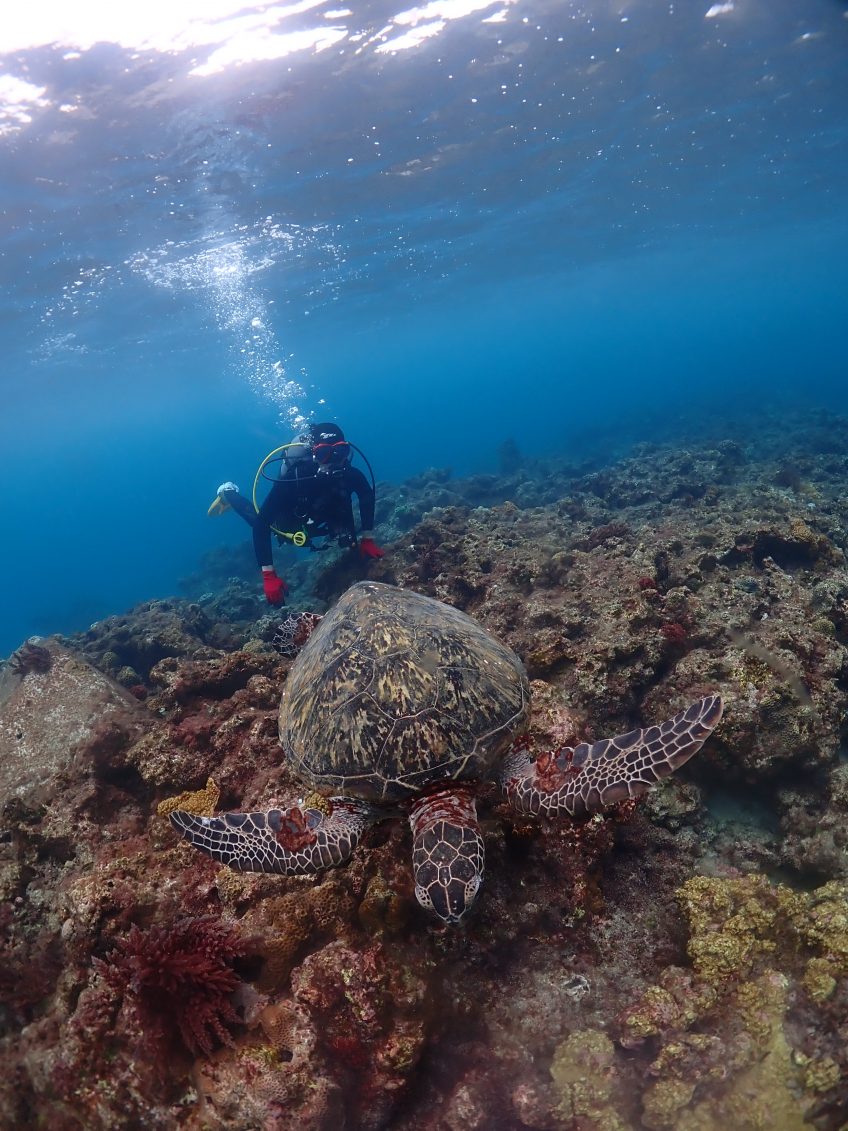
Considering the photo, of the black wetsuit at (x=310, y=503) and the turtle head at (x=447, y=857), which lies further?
the black wetsuit at (x=310, y=503)

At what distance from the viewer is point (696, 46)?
545 inches

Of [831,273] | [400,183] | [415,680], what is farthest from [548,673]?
[831,273]

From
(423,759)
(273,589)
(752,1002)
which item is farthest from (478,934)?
(273,589)

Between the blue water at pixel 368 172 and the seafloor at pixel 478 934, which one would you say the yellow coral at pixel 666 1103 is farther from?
the blue water at pixel 368 172

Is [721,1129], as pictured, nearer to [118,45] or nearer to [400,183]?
[118,45]

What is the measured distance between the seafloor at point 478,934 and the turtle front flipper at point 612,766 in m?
0.38

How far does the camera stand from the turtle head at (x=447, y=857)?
271 cm

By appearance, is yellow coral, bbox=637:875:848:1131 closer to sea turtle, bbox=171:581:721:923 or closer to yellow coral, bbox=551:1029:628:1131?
yellow coral, bbox=551:1029:628:1131

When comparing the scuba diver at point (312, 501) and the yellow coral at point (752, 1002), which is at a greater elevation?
the scuba diver at point (312, 501)

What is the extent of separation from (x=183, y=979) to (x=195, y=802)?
138 centimetres

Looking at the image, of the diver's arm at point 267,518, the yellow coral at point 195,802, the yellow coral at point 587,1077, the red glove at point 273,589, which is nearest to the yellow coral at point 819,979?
the yellow coral at point 587,1077

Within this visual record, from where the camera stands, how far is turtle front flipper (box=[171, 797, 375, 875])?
10.4 ft

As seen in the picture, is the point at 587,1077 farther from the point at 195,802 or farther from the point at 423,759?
the point at 195,802

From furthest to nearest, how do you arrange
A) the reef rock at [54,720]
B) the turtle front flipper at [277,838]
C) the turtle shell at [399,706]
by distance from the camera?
1. the reef rock at [54,720]
2. the turtle shell at [399,706]
3. the turtle front flipper at [277,838]
